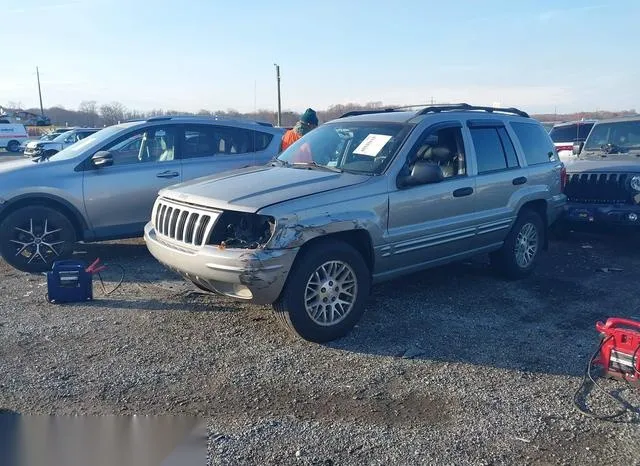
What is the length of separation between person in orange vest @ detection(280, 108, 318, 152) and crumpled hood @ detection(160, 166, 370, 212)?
3047 mm

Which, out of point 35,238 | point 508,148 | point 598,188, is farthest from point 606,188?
point 35,238

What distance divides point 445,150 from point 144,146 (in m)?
3.89

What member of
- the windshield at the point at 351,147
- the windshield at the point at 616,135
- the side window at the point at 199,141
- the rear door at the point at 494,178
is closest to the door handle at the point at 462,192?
the rear door at the point at 494,178

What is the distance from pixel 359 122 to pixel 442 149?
3.03 feet

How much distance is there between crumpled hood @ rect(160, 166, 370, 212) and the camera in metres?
4.62

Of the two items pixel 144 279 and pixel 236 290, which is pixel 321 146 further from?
pixel 144 279

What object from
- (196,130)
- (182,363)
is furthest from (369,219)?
(196,130)

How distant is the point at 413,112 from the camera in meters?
6.06

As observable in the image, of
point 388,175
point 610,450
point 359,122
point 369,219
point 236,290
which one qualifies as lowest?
point 610,450

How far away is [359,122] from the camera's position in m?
6.12

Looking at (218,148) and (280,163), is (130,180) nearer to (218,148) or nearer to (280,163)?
(218,148)

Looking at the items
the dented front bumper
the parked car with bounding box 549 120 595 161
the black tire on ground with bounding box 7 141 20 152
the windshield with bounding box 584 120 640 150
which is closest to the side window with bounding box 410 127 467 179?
the dented front bumper

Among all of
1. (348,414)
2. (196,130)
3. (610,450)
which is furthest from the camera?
(196,130)

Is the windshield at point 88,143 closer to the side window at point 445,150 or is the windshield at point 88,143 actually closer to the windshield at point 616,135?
the side window at point 445,150
